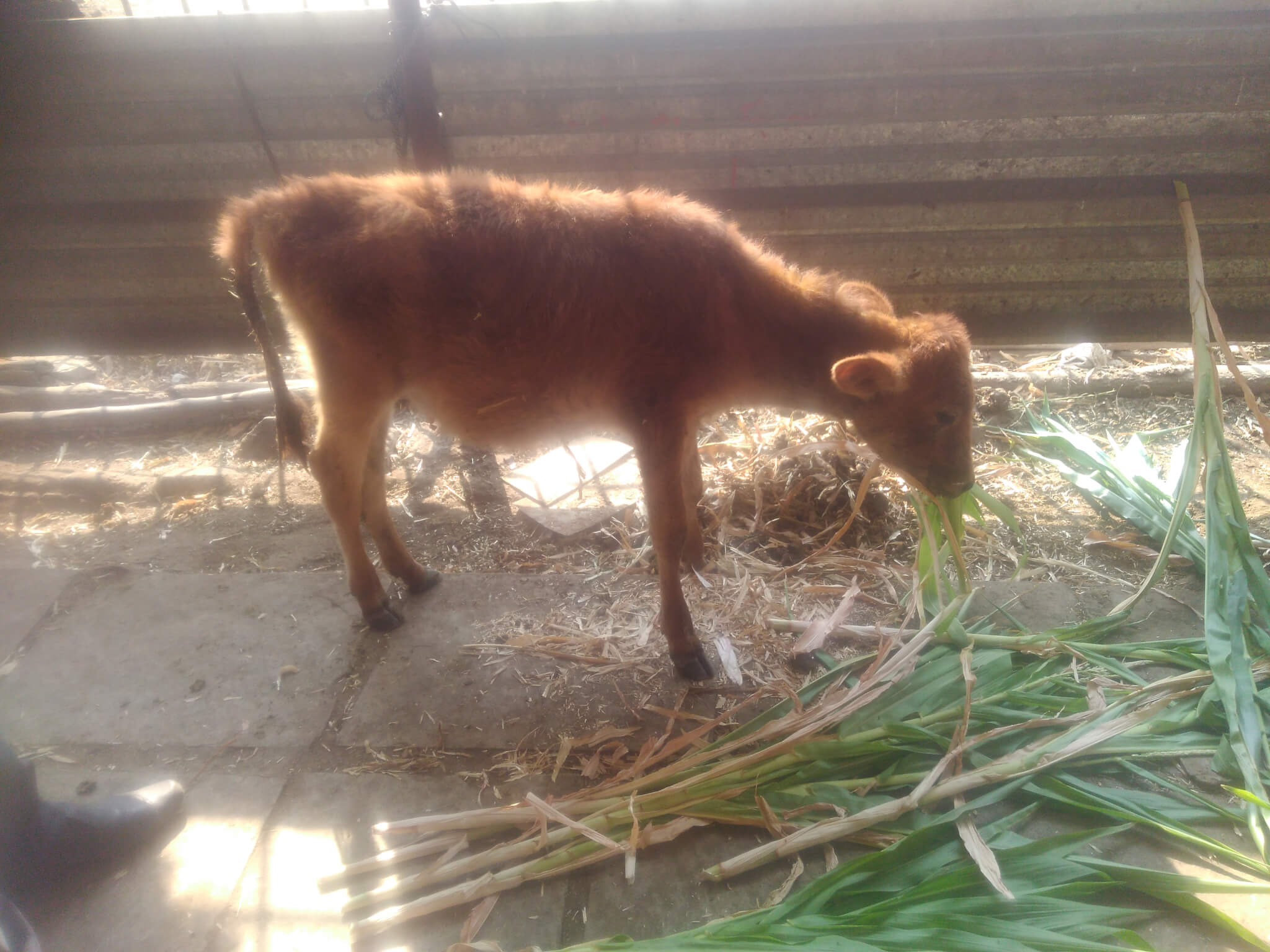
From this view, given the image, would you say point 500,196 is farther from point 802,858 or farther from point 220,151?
point 802,858

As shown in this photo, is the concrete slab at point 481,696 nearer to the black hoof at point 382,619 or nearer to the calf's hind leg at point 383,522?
the black hoof at point 382,619

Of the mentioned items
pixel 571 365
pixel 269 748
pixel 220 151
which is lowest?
pixel 269 748

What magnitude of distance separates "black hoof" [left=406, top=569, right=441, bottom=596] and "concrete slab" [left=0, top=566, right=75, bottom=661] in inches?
78.9

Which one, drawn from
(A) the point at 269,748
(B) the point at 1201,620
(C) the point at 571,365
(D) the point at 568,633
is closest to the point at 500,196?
(C) the point at 571,365

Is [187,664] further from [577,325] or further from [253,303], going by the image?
[577,325]

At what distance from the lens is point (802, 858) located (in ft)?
8.29

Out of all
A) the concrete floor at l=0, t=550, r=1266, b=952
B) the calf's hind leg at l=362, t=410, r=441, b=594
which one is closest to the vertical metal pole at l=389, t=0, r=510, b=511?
the calf's hind leg at l=362, t=410, r=441, b=594

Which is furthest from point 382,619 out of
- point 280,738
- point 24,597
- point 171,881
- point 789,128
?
point 789,128

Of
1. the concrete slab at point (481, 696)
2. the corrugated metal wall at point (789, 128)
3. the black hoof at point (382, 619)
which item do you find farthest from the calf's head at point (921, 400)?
the black hoof at point (382, 619)

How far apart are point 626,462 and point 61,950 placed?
408 cm

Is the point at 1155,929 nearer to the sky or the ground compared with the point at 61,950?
nearer to the ground

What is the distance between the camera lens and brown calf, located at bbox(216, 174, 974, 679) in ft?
10.3

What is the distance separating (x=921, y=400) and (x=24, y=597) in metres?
5.05

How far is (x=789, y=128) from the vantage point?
4.61 m
